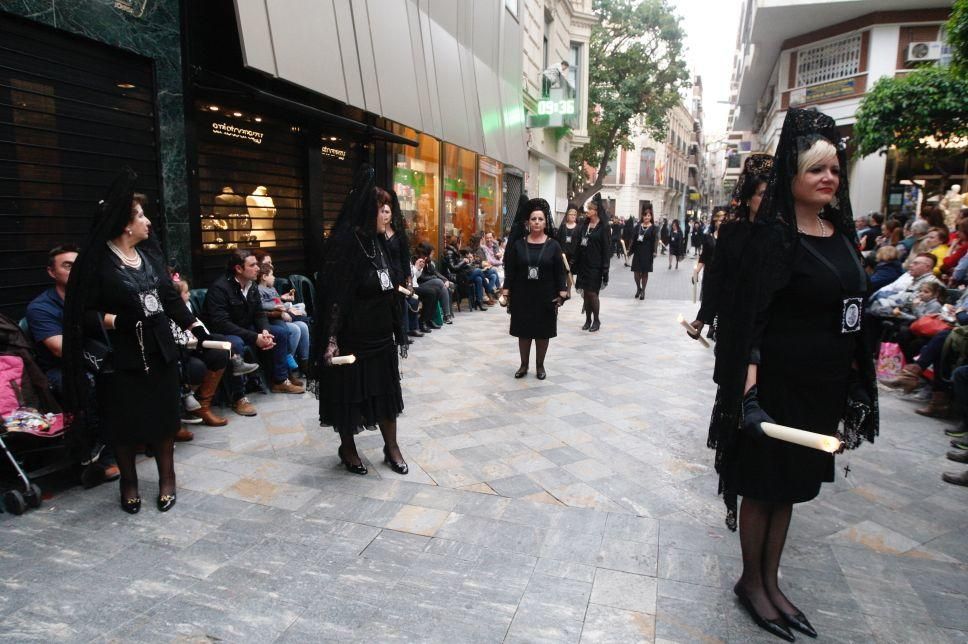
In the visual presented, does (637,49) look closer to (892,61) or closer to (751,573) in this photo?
(892,61)

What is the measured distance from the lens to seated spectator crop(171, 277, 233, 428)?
5055mm

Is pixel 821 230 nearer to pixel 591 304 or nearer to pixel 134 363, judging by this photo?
pixel 134 363

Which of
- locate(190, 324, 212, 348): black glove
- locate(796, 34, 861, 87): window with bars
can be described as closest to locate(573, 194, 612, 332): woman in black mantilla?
locate(190, 324, 212, 348): black glove

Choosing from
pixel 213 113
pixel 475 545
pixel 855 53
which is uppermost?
pixel 855 53

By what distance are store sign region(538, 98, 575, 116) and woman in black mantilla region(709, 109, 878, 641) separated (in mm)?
17368

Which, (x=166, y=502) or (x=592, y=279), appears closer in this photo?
(x=166, y=502)

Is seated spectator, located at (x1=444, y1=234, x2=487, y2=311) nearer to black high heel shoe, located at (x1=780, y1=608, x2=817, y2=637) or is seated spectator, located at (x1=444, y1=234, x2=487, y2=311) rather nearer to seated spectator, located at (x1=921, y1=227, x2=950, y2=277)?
seated spectator, located at (x1=921, y1=227, x2=950, y2=277)

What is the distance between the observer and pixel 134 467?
375cm

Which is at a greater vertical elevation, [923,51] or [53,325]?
[923,51]

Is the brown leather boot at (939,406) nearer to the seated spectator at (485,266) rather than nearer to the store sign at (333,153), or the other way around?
the seated spectator at (485,266)

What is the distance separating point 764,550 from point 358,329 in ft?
9.20

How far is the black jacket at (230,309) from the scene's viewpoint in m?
5.66

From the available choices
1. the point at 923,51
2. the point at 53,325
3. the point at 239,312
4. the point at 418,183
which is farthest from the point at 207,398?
the point at 923,51

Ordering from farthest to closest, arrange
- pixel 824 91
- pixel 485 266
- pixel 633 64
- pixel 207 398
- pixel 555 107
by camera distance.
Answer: pixel 633 64 < pixel 824 91 < pixel 555 107 < pixel 485 266 < pixel 207 398
